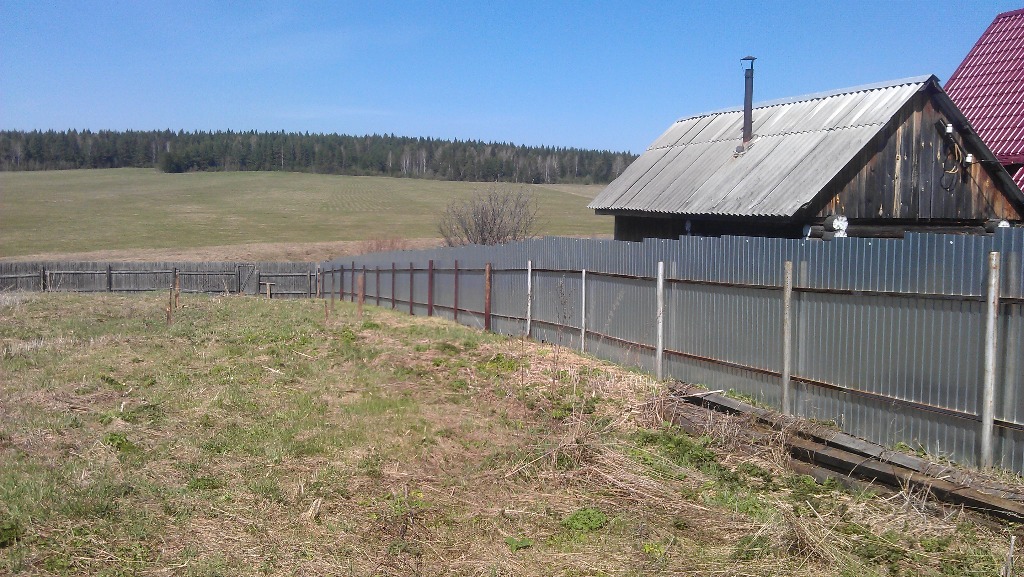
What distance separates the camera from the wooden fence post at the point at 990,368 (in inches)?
251

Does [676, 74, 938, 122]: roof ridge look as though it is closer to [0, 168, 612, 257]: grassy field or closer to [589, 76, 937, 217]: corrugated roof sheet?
[589, 76, 937, 217]: corrugated roof sheet

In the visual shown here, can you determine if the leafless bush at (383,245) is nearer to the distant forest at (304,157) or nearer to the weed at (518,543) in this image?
the weed at (518,543)

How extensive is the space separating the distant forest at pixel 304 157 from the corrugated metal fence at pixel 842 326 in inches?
4619

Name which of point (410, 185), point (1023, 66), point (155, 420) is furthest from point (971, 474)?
point (410, 185)

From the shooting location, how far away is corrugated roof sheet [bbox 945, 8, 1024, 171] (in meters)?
18.6

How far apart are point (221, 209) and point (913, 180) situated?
80232 mm

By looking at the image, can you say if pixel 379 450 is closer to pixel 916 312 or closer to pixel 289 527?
pixel 289 527

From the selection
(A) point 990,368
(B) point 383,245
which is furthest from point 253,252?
(A) point 990,368

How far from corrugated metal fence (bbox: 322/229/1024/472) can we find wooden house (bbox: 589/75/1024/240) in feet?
10.7

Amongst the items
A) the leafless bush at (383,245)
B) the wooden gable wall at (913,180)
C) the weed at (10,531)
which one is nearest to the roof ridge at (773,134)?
the wooden gable wall at (913,180)

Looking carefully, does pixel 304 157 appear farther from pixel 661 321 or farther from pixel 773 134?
pixel 661 321

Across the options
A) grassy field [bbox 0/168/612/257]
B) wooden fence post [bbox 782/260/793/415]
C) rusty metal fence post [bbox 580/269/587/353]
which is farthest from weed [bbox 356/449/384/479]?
grassy field [bbox 0/168/612/257]

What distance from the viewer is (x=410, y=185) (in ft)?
368

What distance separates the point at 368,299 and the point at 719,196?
2152 centimetres
